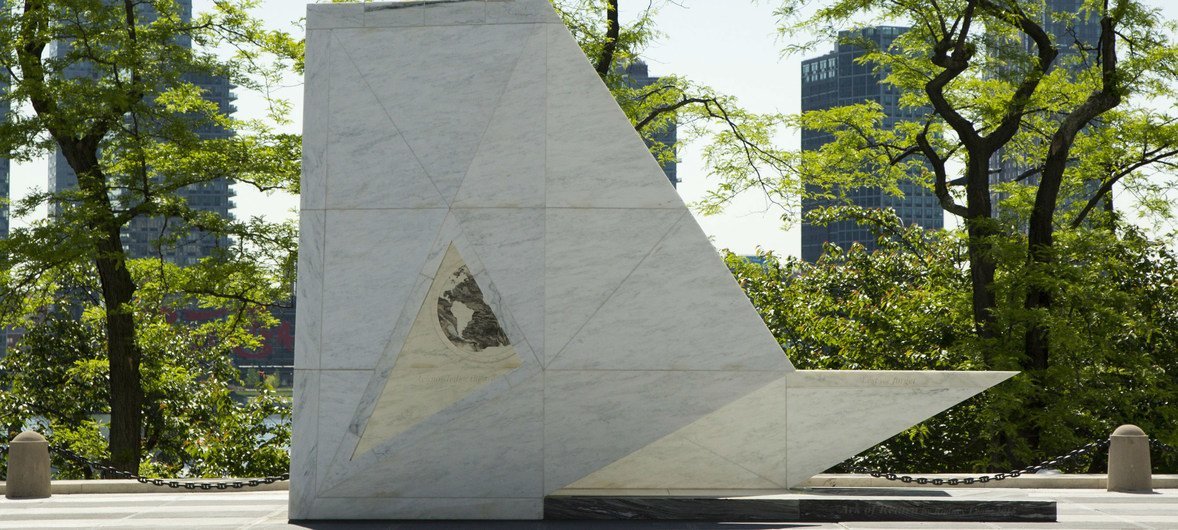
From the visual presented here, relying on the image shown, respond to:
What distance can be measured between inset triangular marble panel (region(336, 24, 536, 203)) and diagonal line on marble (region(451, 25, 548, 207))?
1.7 inches

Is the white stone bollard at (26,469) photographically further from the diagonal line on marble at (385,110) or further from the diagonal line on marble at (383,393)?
the diagonal line on marble at (385,110)

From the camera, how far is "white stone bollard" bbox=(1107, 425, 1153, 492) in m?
13.3

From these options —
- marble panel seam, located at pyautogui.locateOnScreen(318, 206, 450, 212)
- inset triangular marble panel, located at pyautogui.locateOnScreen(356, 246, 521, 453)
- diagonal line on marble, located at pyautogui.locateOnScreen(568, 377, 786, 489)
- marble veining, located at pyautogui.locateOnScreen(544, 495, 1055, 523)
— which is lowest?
marble veining, located at pyautogui.locateOnScreen(544, 495, 1055, 523)

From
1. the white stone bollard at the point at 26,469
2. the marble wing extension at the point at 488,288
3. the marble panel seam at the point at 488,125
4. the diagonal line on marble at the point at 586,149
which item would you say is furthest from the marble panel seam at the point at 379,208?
the white stone bollard at the point at 26,469

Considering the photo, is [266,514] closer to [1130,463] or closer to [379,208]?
[379,208]

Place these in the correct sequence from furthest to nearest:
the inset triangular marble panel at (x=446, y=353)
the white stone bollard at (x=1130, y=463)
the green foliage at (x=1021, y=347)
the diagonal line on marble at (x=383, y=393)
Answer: the green foliage at (x=1021, y=347) < the white stone bollard at (x=1130, y=463) < the inset triangular marble panel at (x=446, y=353) < the diagonal line on marble at (x=383, y=393)

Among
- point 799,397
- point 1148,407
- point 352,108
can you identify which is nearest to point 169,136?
point 352,108

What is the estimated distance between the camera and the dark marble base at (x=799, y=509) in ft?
35.2

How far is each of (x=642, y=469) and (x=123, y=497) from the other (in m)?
5.93

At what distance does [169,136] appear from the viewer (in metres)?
19.8

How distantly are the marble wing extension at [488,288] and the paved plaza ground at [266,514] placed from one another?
46 centimetres

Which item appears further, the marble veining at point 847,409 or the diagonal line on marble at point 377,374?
the marble veining at point 847,409

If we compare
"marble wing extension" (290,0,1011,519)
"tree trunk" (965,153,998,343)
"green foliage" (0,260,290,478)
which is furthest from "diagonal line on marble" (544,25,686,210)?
"green foliage" (0,260,290,478)

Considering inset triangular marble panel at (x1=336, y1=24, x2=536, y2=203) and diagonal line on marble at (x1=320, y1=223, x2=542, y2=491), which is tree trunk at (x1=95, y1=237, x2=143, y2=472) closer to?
diagonal line on marble at (x1=320, y1=223, x2=542, y2=491)
